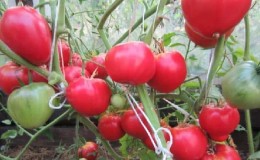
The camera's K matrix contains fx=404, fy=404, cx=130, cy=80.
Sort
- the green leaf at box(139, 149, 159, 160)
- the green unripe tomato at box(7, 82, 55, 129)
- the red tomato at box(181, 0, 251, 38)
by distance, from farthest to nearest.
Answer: the green leaf at box(139, 149, 159, 160) < the green unripe tomato at box(7, 82, 55, 129) < the red tomato at box(181, 0, 251, 38)

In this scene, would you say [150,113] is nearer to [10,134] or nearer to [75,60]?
[75,60]

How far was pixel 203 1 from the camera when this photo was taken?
398mm

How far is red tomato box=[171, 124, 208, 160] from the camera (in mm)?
528

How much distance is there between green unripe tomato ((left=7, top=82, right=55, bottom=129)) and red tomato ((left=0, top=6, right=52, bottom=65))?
0.04 meters

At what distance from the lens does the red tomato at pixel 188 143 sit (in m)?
0.53

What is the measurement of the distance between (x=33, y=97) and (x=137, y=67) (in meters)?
0.14

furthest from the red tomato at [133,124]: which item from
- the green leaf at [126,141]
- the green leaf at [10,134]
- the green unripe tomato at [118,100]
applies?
the green leaf at [10,134]

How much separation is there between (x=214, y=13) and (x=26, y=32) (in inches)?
9.1

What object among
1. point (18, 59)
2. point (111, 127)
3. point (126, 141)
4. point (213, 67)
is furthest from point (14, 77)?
point (126, 141)

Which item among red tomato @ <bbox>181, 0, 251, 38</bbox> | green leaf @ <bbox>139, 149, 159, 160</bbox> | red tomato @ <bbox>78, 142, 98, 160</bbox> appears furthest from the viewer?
red tomato @ <bbox>78, 142, 98, 160</bbox>

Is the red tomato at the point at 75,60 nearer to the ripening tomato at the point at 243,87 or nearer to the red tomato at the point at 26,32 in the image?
the red tomato at the point at 26,32

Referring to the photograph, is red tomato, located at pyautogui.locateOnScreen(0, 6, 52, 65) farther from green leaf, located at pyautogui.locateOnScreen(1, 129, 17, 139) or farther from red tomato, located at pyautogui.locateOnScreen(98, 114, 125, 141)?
green leaf, located at pyautogui.locateOnScreen(1, 129, 17, 139)

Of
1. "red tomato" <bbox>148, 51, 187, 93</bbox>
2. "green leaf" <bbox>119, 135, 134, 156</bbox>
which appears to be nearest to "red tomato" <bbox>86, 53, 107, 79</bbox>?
"red tomato" <bbox>148, 51, 187, 93</bbox>

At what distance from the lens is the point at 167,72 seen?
1.57 ft
